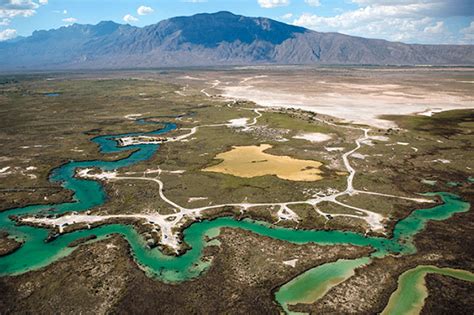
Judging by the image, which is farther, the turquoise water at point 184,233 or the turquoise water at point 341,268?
the turquoise water at point 184,233

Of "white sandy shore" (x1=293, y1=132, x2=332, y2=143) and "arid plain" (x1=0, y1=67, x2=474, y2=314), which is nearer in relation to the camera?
"arid plain" (x1=0, y1=67, x2=474, y2=314)

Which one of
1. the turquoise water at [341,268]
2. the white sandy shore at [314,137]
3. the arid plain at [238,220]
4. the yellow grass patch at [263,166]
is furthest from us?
the white sandy shore at [314,137]

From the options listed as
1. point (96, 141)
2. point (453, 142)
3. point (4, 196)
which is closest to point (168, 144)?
point (96, 141)

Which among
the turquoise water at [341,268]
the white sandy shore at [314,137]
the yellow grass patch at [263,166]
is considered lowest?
the turquoise water at [341,268]

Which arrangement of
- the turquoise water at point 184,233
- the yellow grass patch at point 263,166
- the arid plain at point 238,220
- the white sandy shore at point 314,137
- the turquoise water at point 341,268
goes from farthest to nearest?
the white sandy shore at point 314,137 → the yellow grass patch at point 263,166 → the turquoise water at point 184,233 → the arid plain at point 238,220 → the turquoise water at point 341,268

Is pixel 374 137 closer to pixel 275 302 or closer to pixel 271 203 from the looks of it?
pixel 271 203

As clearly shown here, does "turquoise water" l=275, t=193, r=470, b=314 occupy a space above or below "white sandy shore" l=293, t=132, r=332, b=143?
below

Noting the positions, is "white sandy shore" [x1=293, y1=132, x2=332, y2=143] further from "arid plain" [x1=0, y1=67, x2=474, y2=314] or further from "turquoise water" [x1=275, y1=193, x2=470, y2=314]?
"turquoise water" [x1=275, y1=193, x2=470, y2=314]

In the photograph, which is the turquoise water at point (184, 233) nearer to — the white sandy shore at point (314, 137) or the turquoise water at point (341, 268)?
the turquoise water at point (341, 268)

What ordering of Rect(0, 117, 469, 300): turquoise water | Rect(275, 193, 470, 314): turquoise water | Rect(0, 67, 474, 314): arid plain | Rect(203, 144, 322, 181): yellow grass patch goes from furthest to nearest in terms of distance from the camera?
1. Rect(203, 144, 322, 181): yellow grass patch
2. Rect(0, 117, 469, 300): turquoise water
3. Rect(0, 67, 474, 314): arid plain
4. Rect(275, 193, 470, 314): turquoise water

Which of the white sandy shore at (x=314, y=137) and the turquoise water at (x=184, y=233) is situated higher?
the white sandy shore at (x=314, y=137)

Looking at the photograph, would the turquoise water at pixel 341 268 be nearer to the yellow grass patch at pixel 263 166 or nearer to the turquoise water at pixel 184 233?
the turquoise water at pixel 184 233

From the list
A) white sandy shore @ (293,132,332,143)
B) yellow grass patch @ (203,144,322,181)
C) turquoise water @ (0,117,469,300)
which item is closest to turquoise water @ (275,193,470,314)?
turquoise water @ (0,117,469,300)

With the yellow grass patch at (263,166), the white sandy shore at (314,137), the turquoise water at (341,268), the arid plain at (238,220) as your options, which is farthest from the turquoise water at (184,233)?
the white sandy shore at (314,137)
